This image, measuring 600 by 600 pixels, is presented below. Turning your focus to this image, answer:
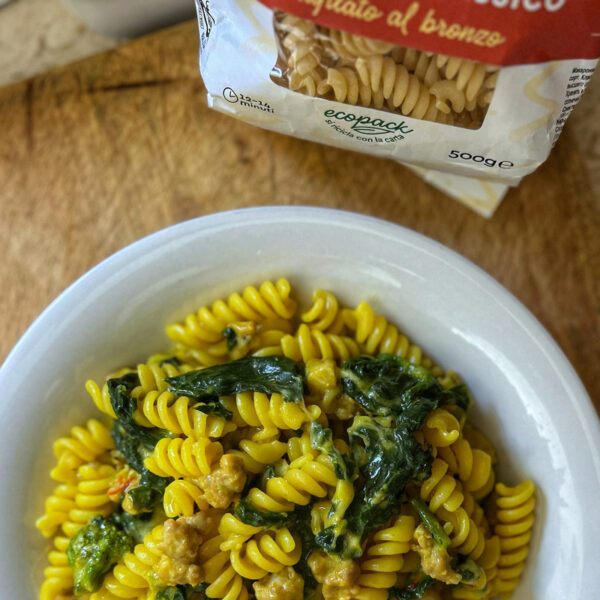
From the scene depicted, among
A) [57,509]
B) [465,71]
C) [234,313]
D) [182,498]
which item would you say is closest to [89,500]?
[57,509]

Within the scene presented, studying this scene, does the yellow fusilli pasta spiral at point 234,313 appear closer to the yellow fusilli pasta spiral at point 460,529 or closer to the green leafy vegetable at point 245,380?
the green leafy vegetable at point 245,380

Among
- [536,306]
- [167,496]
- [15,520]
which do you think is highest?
[536,306]

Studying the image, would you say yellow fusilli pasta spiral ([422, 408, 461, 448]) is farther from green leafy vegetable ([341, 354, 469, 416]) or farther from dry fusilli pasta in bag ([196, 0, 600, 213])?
dry fusilli pasta in bag ([196, 0, 600, 213])

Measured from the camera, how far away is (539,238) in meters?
1.60

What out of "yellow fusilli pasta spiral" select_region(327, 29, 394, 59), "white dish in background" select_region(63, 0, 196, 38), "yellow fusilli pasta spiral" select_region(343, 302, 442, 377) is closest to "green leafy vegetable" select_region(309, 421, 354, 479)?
"yellow fusilli pasta spiral" select_region(343, 302, 442, 377)

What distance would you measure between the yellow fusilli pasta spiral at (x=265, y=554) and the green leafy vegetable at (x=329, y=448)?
0.15 metres

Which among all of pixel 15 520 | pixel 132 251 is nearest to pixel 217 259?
pixel 132 251

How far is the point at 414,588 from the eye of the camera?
130cm

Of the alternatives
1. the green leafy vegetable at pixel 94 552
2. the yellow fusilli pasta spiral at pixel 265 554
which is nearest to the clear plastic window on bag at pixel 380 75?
the yellow fusilli pasta spiral at pixel 265 554

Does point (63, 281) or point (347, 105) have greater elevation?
point (347, 105)

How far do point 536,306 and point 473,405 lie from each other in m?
0.31

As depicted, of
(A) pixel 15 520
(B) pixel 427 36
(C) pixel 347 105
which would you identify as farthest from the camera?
(A) pixel 15 520

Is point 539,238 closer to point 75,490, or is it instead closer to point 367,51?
point 367,51

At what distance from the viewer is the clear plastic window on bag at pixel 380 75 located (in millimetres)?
1166
